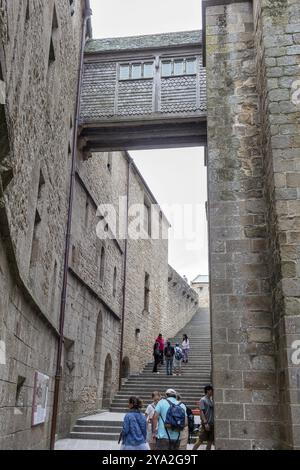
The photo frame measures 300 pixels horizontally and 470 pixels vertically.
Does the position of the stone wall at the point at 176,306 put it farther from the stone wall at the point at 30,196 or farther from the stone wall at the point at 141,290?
the stone wall at the point at 30,196

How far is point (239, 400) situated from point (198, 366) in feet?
34.5

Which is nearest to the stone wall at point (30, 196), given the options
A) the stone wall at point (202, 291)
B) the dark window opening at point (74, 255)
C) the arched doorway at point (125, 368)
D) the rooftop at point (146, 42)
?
the dark window opening at point (74, 255)

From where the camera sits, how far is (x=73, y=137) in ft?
36.9

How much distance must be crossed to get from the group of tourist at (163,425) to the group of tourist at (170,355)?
7.83 metres

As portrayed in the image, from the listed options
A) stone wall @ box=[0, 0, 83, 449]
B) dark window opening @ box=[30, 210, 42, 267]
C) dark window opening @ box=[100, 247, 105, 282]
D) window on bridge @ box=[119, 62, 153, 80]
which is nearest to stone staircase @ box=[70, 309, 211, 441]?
stone wall @ box=[0, 0, 83, 449]

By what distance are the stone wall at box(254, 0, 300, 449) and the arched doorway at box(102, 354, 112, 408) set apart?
357 inches

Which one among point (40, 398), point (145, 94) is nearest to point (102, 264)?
point (145, 94)

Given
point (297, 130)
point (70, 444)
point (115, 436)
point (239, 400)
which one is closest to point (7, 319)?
point (239, 400)

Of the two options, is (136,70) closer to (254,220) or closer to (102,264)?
(102,264)

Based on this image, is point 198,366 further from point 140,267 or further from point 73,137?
point 73,137

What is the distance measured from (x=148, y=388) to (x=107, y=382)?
123cm

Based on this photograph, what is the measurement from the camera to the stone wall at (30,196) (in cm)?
523

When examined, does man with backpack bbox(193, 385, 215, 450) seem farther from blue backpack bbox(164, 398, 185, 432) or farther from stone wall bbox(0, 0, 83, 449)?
stone wall bbox(0, 0, 83, 449)

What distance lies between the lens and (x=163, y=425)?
5891 mm
